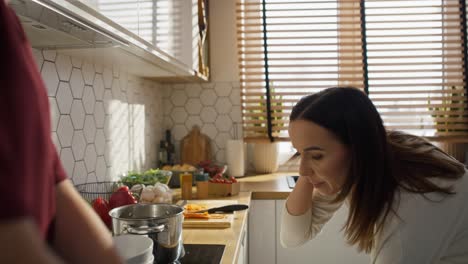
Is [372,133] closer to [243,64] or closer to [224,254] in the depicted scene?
[224,254]

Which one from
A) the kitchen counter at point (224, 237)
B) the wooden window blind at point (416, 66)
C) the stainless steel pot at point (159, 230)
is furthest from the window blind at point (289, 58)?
the stainless steel pot at point (159, 230)

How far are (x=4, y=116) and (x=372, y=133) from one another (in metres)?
0.84

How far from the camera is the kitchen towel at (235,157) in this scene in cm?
247

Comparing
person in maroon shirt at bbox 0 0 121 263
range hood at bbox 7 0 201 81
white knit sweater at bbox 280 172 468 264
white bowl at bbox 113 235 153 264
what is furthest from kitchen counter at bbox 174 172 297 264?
person in maroon shirt at bbox 0 0 121 263

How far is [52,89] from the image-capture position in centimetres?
133

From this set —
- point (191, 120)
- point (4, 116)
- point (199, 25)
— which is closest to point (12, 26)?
point (4, 116)

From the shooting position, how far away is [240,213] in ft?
5.16

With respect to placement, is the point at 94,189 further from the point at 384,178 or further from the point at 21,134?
the point at 21,134

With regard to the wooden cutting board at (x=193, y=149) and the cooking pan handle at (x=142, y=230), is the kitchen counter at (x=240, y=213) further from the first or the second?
the wooden cutting board at (x=193, y=149)

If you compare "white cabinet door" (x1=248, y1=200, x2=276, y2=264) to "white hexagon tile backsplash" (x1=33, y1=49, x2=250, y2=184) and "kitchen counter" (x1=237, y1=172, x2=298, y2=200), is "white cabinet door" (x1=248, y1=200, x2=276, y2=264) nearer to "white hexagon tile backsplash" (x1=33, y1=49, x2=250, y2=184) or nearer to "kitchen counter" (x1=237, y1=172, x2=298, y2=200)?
"kitchen counter" (x1=237, y1=172, x2=298, y2=200)

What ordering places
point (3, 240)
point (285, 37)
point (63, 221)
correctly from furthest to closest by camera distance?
point (285, 37) < point (63, 221) < point (3, 240)

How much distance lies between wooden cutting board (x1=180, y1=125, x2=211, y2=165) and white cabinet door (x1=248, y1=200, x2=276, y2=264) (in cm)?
72

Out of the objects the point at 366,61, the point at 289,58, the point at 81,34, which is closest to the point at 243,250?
the point at 81,34

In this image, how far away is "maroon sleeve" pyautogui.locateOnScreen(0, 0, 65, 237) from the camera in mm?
219
